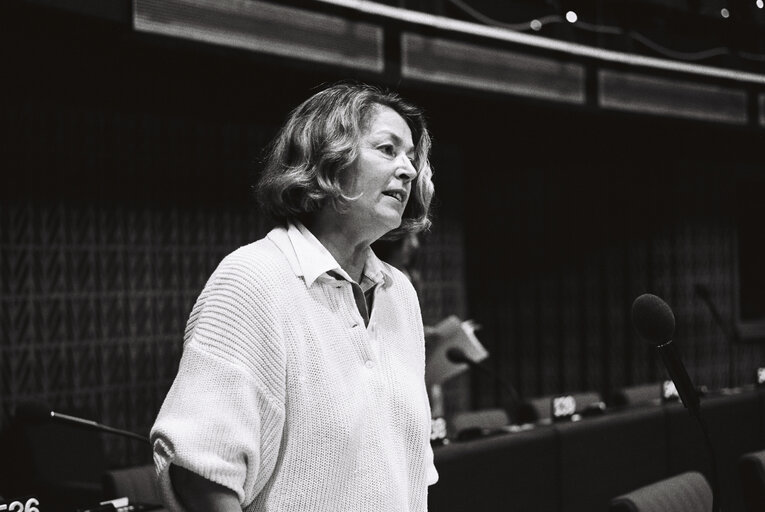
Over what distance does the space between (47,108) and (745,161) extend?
6455 millimetres

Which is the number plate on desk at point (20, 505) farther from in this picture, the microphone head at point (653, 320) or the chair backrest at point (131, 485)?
the microphone head at point (653, 320)

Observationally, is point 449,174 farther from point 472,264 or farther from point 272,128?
point 272,128

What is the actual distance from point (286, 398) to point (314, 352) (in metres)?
0.07

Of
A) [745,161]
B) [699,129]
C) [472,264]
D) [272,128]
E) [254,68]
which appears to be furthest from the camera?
[745,161]

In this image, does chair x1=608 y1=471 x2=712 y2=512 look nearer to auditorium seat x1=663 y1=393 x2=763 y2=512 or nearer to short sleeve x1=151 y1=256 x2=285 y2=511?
short sleeve x1=151 y1=256 x2=285 y2=511

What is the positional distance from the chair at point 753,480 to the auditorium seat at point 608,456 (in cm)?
70

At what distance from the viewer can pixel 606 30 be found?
21.9ft

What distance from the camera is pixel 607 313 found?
8.55m

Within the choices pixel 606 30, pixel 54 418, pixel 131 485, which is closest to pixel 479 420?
pixel 131 485

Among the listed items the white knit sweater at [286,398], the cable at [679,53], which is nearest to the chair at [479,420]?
the white knit sweater at [286,398]

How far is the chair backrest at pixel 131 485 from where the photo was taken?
2910 mm

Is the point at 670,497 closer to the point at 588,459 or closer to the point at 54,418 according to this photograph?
the point at 588,459

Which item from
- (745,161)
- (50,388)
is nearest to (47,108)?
(50,388)

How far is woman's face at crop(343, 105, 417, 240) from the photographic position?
1.46 m
